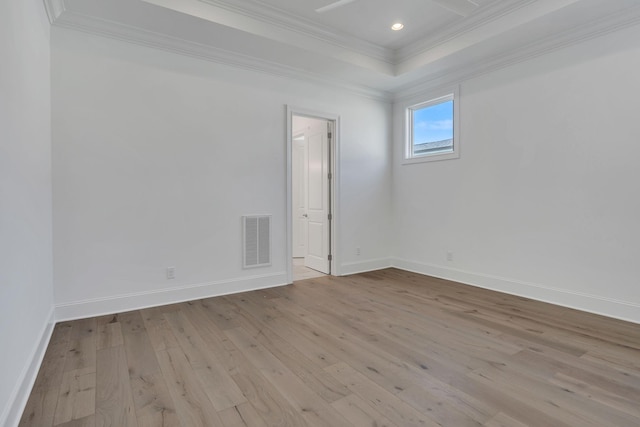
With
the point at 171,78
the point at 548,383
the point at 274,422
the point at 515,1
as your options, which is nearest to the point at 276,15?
the point at 171,78

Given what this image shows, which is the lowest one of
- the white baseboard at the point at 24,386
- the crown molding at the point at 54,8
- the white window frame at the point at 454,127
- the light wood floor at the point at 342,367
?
the light wood floor at the point at 342,367

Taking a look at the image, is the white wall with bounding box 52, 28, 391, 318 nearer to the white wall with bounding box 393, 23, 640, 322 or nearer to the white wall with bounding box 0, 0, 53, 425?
the white wall with bounding box 0, 0, 53, 425

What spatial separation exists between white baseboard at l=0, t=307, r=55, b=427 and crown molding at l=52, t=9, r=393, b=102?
9.30ft

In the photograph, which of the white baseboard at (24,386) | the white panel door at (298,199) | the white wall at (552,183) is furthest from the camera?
the white panel door at (298,199)

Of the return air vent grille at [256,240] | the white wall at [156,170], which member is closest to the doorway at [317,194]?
the return air vent grille at [256,240]

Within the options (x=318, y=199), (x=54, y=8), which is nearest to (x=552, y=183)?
(x=318, y=199)

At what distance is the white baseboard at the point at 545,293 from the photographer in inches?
126

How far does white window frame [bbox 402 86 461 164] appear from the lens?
4656 mm

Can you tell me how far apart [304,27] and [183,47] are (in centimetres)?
141

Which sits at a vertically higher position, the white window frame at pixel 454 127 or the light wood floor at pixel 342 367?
the white window frame at pixel 454 127

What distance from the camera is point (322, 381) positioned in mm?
2119

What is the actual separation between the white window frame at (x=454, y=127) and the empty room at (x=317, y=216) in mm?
42

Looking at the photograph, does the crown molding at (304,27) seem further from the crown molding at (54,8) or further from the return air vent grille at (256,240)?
the return air vent grille at (256,240)

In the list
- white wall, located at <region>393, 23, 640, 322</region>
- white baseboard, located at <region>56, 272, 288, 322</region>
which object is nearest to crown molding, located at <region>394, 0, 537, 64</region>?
white wall, located at <region>393, 23, 640, 322</region>
